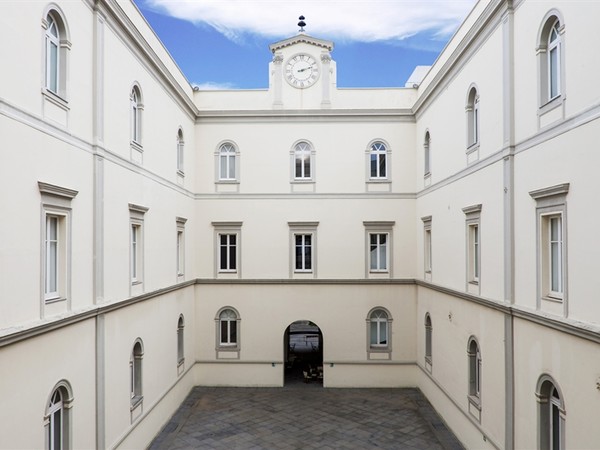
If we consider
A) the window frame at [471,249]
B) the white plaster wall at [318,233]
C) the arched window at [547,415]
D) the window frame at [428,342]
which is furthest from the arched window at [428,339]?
the arched window at [547,415]

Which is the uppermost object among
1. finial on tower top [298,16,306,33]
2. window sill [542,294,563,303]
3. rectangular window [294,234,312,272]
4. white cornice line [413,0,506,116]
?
finial on tower top [298,16,306,33]

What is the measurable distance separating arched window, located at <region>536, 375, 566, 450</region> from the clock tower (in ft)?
44.6

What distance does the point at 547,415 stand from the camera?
Result: 928cm

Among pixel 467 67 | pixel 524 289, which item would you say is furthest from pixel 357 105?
pixel 524 289

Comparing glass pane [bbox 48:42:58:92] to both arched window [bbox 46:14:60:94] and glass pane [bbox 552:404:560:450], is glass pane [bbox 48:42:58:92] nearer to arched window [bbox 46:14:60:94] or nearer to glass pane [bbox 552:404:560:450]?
arched window [bbox 46:14:60:94]

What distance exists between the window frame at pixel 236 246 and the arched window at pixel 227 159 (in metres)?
2.02

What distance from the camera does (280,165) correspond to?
19531 mm

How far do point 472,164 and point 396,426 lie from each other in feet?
28.9

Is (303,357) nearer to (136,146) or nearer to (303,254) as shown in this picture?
(303,254)

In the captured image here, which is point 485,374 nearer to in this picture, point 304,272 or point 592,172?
point 592,172

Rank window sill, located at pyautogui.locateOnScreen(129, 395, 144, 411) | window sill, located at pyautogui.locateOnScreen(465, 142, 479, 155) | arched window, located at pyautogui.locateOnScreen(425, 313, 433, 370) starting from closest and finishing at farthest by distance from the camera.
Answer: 1. window sill, located at pyautogui.locateOnScreen(129, 395, 144, 411)
2. window sill, located at pyautogui.locateOnScreen(465, 142, 479, 155)
3. arched window, located at pyautogui.locateOnScreen(425, 313, 433, 370)

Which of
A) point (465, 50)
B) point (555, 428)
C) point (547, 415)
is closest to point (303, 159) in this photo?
point (465, 50)

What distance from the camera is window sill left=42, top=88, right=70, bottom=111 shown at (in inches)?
335

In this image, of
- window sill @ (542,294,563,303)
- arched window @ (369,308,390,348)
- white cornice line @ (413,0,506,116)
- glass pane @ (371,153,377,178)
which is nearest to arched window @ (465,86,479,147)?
white cornice line @ (413,0,506,116)
